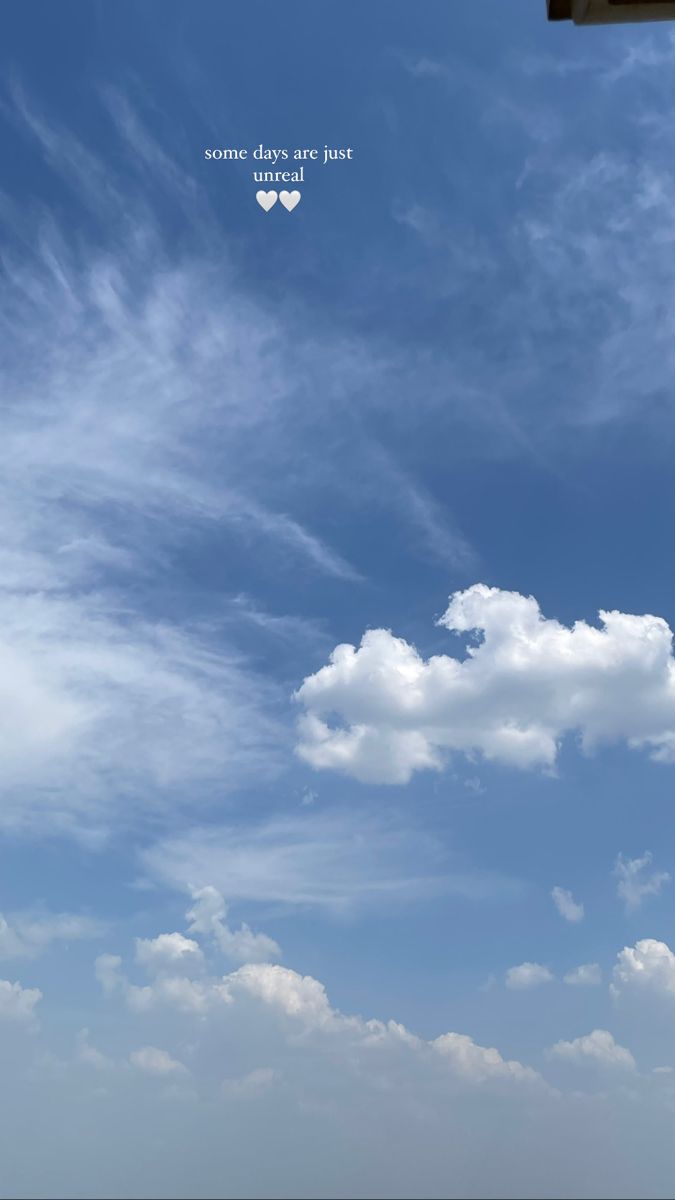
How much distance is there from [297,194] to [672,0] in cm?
3577

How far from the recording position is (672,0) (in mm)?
32719

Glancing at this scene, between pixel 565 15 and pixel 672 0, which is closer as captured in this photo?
pixel 672 0

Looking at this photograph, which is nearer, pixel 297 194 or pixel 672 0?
pixel 672 0

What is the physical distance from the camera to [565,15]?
35.1 metres

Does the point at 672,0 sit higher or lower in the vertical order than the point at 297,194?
lower

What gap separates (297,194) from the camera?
213 ft

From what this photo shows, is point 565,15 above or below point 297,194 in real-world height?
below

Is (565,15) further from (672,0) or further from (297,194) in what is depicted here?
(297,194)

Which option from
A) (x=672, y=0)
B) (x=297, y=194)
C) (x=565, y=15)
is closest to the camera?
(x=672, y=0)

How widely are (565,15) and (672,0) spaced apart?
3.99 metres

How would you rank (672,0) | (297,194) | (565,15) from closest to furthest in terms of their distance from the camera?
(672,0)
(565,15)
(297,194)

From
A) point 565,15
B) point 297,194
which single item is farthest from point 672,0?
point 297,194
